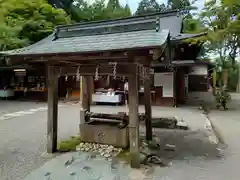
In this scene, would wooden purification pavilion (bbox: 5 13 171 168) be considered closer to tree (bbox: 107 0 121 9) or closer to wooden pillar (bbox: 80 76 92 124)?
wooden pillar (bbox: 80 76 92 124)

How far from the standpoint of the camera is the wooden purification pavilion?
172 inches

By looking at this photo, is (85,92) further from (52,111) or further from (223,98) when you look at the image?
(223,98)

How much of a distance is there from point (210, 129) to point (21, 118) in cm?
735

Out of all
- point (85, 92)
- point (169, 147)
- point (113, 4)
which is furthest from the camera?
point (113, 4)

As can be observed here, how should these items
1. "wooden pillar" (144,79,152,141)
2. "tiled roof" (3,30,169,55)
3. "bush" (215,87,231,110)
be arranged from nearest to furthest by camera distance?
"tiled roof" (3,30,169,55), "wooden pillar" (144,79,152,141), "bush" (215,87,231,110)

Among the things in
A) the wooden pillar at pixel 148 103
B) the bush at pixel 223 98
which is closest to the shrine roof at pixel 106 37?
the wooden pillar at pixel 148 103

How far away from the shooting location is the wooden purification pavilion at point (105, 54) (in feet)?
14.4

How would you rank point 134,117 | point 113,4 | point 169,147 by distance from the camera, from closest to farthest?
1. point 134,117
2. point 169,147
3. point 113,4

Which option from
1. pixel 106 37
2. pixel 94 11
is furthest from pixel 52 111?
pixel 94 11

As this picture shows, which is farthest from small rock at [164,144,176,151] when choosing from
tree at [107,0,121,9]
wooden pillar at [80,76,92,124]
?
tree at [107,0,121,9]

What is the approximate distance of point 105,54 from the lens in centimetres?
466

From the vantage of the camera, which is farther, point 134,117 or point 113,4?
point 113,4

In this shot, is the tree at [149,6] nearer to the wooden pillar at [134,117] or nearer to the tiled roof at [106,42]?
the tiled roof at [106,42]

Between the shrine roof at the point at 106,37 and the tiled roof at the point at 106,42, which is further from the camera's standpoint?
the shrine roof at the point at 106,37
